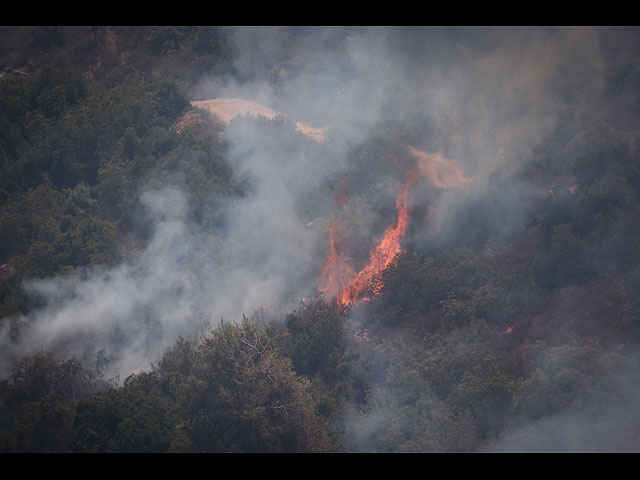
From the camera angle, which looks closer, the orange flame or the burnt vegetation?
the burnt vegetation

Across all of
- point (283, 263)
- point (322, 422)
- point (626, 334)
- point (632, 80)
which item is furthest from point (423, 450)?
point (632, 80)

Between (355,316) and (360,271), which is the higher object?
(360,271)

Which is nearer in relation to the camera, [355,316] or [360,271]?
[355,316]

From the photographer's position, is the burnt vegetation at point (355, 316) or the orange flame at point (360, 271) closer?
the burnt vegetation at point (355, 316)

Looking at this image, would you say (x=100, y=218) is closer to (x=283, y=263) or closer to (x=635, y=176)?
(x=283, y=263)
